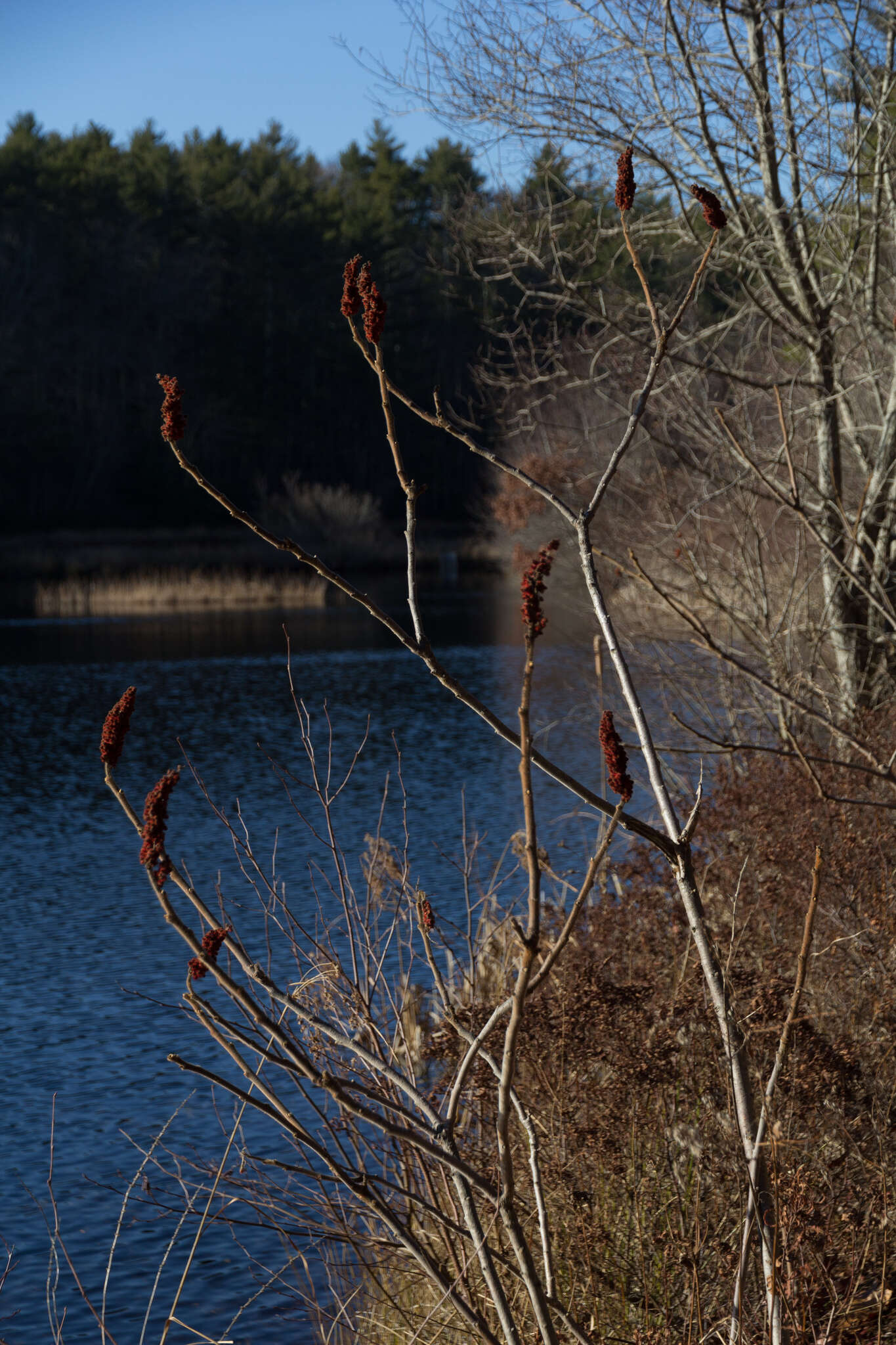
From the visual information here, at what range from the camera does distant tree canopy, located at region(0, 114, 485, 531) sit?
1788 inches

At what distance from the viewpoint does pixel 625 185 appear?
5.66 feet

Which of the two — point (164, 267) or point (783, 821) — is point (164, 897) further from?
point (164, 267)

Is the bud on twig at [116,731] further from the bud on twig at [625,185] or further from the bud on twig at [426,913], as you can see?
the bud on twig at [625,185]

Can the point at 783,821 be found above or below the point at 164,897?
below

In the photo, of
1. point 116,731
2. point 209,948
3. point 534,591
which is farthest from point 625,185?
point 209,948

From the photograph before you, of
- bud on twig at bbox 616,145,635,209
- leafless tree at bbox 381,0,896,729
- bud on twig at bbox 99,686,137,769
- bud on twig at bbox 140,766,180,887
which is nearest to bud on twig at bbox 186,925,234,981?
bud on twig at bbox 140,766,180,887

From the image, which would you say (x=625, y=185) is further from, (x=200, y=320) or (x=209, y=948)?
(x=200, y=320)

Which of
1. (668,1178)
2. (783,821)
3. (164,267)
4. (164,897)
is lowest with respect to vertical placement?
(668,1178)

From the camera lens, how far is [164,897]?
5.25 feet

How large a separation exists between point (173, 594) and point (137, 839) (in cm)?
2186

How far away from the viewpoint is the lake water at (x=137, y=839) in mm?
5254

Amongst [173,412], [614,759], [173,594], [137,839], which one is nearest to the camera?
[614,759]

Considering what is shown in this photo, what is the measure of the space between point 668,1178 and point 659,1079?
431 millimetres

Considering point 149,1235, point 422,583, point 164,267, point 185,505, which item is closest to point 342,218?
point 164,267
